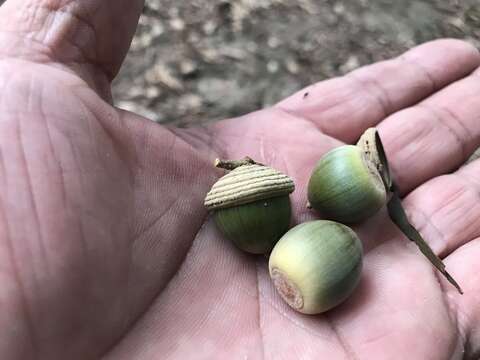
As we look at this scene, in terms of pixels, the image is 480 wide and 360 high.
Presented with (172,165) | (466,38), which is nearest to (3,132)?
(172,165)

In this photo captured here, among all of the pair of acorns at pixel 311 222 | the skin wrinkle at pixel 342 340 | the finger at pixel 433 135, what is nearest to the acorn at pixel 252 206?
the pair of acorns at pixel 311 222

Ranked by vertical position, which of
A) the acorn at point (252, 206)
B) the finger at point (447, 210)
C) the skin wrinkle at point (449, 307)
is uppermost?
the acorn at point (252, 206)

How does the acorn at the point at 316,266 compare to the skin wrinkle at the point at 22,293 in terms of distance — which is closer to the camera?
the skin wrinkle at the point at 22,293

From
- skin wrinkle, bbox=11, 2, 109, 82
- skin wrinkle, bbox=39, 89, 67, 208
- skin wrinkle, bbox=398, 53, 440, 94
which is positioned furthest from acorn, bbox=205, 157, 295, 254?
skin wrinkle, bbox=398, 53, 440, 94

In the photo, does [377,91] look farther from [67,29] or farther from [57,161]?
[57,161]

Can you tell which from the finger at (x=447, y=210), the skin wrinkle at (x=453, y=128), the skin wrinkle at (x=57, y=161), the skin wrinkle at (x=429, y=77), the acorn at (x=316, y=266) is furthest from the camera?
the skin wrinkle at (x=429, y=77)

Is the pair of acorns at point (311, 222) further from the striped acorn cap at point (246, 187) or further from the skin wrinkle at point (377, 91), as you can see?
the skin wrinkle at point (377, 91)

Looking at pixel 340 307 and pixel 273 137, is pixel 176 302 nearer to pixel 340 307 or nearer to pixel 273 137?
pixel 340 307
